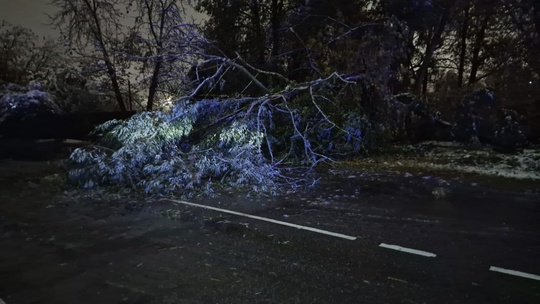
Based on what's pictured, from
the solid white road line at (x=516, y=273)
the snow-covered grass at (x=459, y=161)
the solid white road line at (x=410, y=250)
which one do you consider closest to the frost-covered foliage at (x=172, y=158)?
the snow-covered grass at (x=459, y=161)

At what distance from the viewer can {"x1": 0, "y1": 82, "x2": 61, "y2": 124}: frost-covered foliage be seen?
18.8 meters

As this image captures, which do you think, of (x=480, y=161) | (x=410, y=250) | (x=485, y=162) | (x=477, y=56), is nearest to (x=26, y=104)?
(x=480, y=161)

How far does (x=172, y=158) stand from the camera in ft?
25.2

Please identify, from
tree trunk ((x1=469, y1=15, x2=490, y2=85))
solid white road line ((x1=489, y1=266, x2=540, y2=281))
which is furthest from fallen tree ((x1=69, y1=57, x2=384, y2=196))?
tree trunk ((x1=469, y1=15, x2=490, y2=85))

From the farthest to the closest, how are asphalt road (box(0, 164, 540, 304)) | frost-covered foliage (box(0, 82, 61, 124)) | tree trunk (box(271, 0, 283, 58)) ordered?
frost-covered foliage (box(0, 82, 61, 124)) → tree trunk (box(271, 0, 283, 58)) → asphalt road (box(0, 164, 540, 304))

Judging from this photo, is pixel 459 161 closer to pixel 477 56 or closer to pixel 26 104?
pixel 477 56

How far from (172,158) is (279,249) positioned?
3.96 m

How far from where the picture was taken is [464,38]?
65.0 ft

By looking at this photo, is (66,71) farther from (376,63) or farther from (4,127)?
(376,63)

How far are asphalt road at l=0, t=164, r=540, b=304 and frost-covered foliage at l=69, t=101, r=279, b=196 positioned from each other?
677 mm

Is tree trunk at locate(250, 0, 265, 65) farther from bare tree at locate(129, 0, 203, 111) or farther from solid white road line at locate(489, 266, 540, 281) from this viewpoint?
solid white road line at locate(489, 266, 540, 281)

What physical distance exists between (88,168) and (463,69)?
19928mm

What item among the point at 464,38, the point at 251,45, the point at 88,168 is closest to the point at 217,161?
the point at 88,168

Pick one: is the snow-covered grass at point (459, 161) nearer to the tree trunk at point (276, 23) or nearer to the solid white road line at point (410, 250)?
the solid white road line at point (410, 250)
